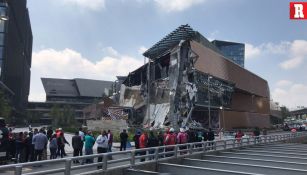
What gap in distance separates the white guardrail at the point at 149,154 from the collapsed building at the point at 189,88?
30.6m

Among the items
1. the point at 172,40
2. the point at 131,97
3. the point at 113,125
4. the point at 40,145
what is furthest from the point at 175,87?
the point at 40,145

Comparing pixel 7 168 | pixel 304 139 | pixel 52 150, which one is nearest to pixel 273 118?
pixel 304 139

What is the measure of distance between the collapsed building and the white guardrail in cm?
3058

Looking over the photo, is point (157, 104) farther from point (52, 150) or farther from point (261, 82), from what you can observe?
point (52, 150)

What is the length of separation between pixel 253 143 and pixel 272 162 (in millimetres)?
11905

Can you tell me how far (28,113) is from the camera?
142375mm

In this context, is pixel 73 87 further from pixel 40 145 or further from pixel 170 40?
pixel 40 145

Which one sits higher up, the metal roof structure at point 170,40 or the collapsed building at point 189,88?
the metal roof structure at point 170,40

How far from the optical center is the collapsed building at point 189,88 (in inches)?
2766

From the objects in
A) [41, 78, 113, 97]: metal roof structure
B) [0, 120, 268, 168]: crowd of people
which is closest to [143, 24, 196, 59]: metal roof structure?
[0, 120, 268, 168]: crowd of people

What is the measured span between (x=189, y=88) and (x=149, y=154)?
184 ft

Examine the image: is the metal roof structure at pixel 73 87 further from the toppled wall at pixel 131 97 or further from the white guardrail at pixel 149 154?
the white guardrail at pixel 149 154

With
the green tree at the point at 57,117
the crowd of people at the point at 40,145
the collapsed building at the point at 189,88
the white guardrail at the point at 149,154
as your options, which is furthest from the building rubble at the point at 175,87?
the crowd of people at the point at 40,145

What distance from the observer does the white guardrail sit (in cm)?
963
